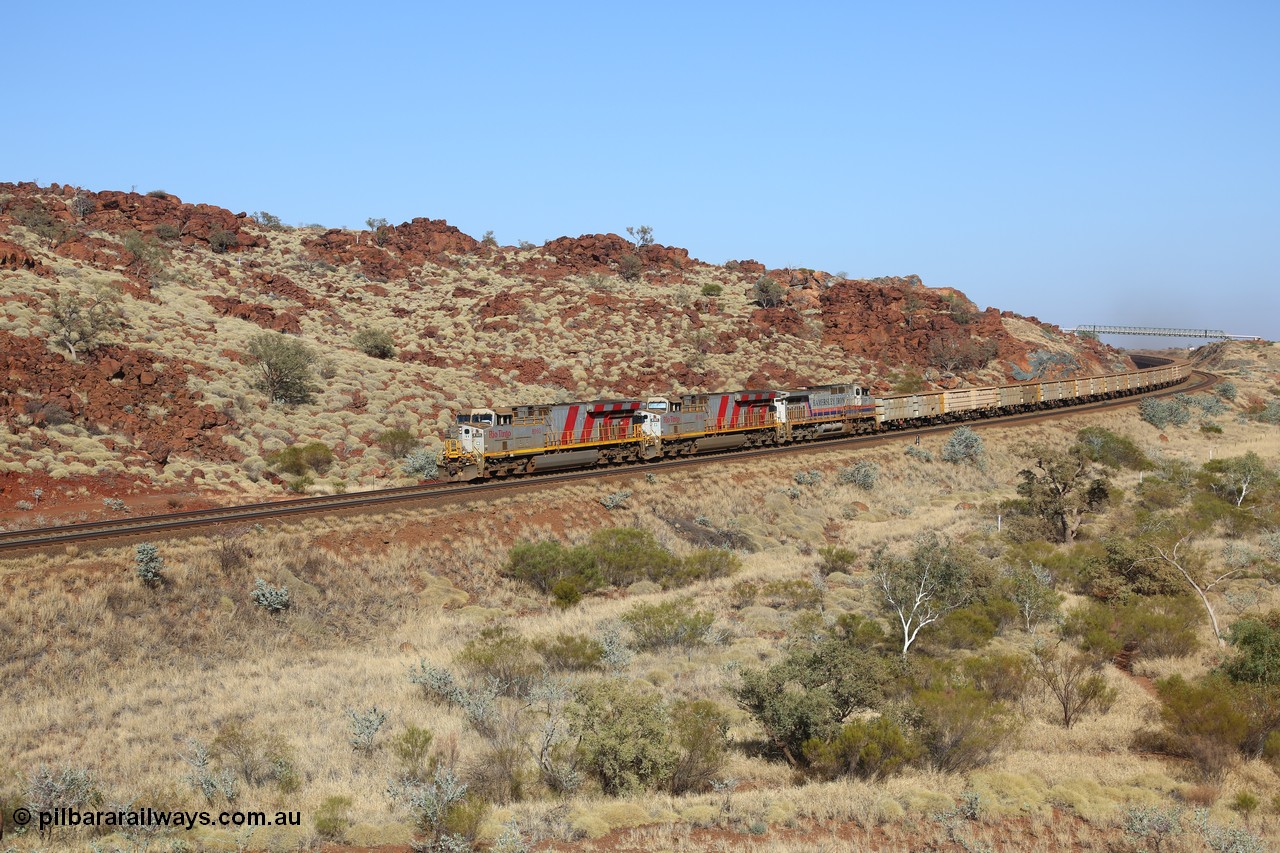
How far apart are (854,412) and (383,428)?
91.4 feet

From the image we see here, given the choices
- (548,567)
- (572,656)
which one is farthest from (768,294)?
(572,656)

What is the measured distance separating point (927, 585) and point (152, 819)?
17310 millimetres

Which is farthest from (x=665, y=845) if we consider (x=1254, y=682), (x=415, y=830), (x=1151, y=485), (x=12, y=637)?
(x=1151, y=485)

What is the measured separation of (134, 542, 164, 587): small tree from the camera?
2086 centimetres

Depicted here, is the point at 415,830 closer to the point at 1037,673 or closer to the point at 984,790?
the point at 984,790

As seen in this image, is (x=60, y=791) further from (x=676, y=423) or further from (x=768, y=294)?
(x=768, y=294)

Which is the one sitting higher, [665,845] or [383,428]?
[383,428]

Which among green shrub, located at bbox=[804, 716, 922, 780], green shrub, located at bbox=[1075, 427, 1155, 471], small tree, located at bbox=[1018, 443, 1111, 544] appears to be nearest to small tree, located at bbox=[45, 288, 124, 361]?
green shrub, located at bbox=[804, 716, 922, 780]

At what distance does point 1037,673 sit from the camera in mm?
17031

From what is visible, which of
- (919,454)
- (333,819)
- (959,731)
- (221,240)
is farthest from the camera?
(221,240)

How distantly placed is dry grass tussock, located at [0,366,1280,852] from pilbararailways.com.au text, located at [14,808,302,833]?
0.43 metres

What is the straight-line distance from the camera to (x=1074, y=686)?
16438 mm

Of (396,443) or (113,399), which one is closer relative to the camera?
(113,399)

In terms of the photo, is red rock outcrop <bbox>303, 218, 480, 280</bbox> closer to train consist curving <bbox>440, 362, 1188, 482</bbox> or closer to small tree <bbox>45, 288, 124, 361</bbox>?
small tree <bbox>45, 288, 124, 361</bbox>
